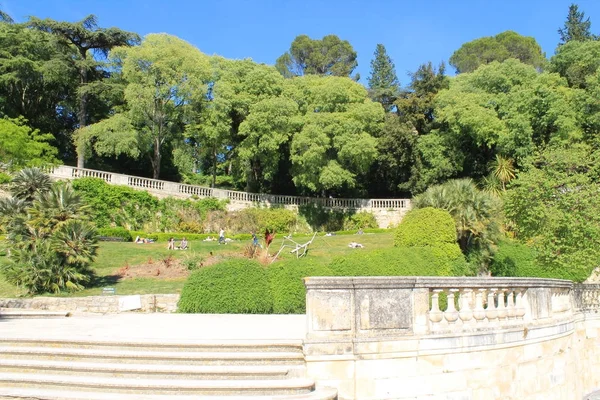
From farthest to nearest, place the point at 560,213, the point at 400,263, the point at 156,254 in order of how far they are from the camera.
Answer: the point at 156,254 → the point at 560,213 → the point at 400,263

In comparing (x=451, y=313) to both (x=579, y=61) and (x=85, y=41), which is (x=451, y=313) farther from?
(x=85, y=41)

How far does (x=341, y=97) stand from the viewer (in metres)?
40.4

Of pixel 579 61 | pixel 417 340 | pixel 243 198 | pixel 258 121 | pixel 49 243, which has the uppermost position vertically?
pixel 579 61

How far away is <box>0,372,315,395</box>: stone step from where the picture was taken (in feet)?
21.4

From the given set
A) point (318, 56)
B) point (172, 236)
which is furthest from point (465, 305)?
point (318, 56)

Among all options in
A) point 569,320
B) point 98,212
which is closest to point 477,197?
point 569,320

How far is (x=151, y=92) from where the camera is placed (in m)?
37.5

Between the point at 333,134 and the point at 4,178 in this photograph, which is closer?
the point at 4,178

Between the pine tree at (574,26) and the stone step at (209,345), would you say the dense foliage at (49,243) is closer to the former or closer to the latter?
the stone step at (209,345)

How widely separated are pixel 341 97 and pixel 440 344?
34.4 metres

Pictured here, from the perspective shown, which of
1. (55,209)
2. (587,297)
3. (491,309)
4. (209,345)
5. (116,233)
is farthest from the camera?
(116,233)

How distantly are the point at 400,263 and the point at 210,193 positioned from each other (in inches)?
967

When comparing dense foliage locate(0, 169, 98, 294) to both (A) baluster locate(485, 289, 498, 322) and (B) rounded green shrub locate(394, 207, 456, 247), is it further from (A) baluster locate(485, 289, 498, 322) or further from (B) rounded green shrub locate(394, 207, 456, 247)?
(A) baluster locate(485, 289, 498, 322)

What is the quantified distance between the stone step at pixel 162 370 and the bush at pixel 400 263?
8.03m
